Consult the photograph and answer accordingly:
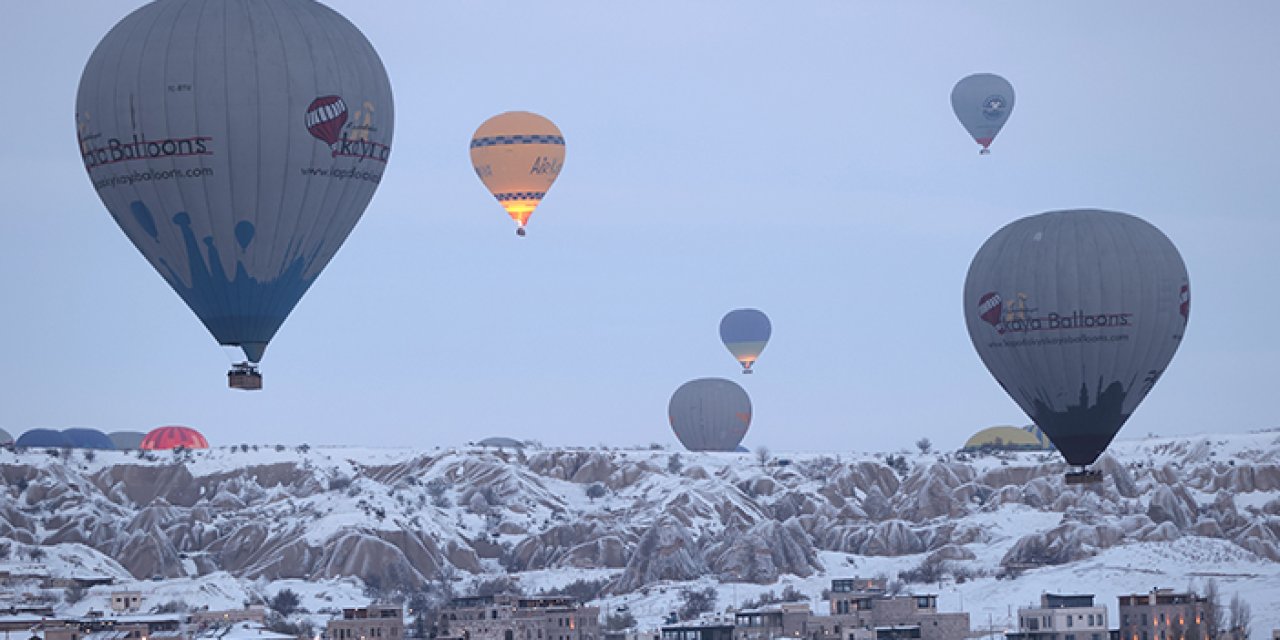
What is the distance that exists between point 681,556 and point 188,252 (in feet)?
267

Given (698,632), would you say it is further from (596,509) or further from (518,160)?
(596,509)

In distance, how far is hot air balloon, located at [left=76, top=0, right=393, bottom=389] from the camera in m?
67.6

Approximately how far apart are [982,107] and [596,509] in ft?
144

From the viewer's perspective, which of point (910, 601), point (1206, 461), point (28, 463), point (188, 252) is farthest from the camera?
point (1206, 461)

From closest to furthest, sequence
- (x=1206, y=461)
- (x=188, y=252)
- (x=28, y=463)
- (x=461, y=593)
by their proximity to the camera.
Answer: (x=188, y=252), (x=461, y=593), (x=28, y=463), (x=1206, y=461)

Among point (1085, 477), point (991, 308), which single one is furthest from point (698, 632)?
point (1085, 477)

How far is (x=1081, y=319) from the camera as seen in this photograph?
8700 cm

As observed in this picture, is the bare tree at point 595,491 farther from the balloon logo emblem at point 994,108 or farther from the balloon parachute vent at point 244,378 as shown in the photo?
the balloon parachute vent at point 244,378

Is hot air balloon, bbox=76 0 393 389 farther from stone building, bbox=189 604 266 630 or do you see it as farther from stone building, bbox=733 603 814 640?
stone building, bbox=733 603 814 640

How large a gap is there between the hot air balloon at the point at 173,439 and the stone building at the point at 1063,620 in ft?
243

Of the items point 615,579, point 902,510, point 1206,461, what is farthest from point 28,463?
point 1206,461

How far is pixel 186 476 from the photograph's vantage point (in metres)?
164

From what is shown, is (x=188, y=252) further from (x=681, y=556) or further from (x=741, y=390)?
(x=741, y=390)

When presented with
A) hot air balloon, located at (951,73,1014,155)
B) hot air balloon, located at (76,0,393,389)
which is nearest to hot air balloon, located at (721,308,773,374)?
hot air balloon, located at (951,73,1014,155)
